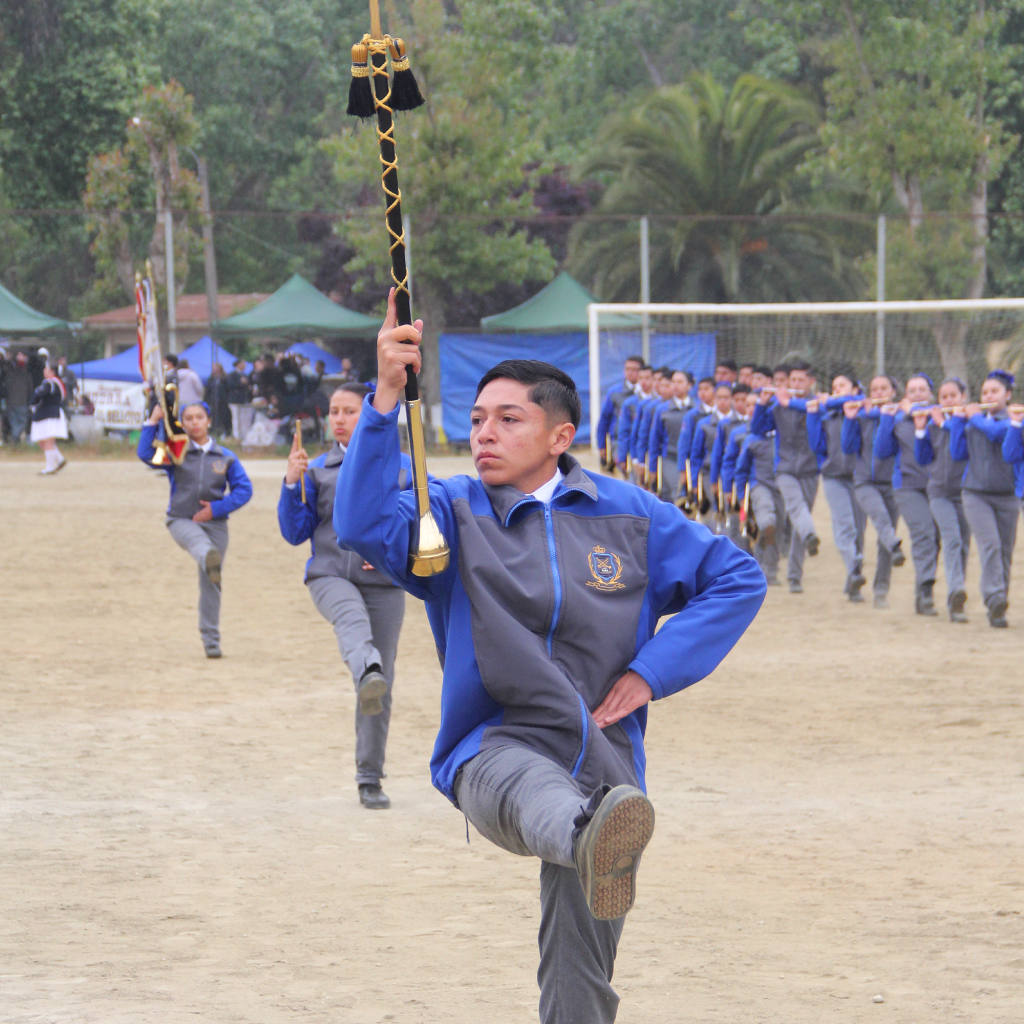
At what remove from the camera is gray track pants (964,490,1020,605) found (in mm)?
11211

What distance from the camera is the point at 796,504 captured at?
43.9ft

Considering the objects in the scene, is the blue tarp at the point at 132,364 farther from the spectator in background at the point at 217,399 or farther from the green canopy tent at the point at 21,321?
the green canopy tent at the point at 21,321

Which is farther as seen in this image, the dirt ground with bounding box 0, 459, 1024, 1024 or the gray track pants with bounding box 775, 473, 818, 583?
the gray track pants with bounding box 775, 473, 818, 583

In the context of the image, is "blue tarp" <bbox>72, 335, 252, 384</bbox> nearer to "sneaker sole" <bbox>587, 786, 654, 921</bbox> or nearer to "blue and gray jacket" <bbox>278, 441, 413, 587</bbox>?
"blue and gray jacket" <bbox>278, 441, 413, 587</bbox>

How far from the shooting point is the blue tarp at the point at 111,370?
2502cm

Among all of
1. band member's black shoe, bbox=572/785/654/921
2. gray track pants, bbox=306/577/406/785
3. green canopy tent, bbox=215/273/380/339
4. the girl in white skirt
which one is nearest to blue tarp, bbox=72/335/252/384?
green canopy tent, bbox=215/273/380/339

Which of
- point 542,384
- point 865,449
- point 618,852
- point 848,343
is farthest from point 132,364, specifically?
point 618,852

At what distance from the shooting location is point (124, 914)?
5148 millimetres

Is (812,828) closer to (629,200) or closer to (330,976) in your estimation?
(330,976)

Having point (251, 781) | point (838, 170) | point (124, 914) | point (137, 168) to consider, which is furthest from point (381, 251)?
point (124, 914)

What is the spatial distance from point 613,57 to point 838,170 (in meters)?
15.8

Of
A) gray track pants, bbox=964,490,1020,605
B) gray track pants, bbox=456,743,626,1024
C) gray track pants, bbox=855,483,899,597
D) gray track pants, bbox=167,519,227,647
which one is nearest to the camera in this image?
gray track pants, bbox=456,743,626,1024

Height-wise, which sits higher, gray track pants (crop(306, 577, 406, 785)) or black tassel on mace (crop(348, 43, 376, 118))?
black tassel on mace (crop(348, 43, 376, 118))

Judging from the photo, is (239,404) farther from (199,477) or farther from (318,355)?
(199,477)
